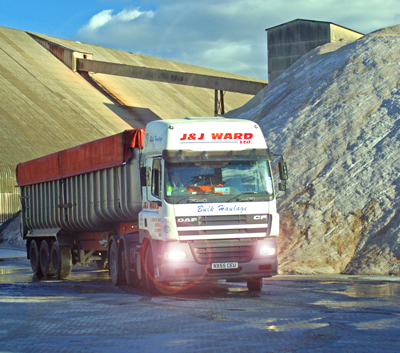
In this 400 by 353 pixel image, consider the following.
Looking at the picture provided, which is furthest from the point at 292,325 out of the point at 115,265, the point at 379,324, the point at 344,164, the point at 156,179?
the point at 344,164

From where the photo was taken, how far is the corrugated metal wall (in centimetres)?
3588

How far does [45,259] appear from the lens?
19.3 meters

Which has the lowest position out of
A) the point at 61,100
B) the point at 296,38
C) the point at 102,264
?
the point at 102,264

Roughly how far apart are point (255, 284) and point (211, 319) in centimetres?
373

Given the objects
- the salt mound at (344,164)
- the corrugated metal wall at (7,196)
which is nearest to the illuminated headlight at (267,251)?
the salt mound at (344,164)

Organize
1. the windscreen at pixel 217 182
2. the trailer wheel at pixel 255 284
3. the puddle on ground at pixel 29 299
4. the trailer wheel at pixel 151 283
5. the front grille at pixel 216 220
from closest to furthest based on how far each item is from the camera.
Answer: the front grille at pixel 216 220 → the windscreen at pixel 217 182 → the puddle on ground at pixel 29 299 → the trailer wheel at pixel 151 283 → the trailer wheel at pixel 255 284

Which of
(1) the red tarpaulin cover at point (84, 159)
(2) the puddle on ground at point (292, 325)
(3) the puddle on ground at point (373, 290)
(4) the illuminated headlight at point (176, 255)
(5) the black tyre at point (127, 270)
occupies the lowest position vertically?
(3) the puddle on ground at point (373, 290)

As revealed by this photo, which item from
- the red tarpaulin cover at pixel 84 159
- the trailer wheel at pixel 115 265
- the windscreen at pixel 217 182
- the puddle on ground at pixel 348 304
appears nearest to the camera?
the puddle on ground at pixel 348 304

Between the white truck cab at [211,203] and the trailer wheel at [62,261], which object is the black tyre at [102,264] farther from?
the white truck cab at [211,203]

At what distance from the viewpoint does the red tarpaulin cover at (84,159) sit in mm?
13703

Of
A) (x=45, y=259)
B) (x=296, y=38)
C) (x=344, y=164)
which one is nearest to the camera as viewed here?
(x=45, y=259)

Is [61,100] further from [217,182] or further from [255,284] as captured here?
[217,182]

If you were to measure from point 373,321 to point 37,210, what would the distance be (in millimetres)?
14492

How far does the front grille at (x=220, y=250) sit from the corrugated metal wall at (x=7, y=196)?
2723 cm
